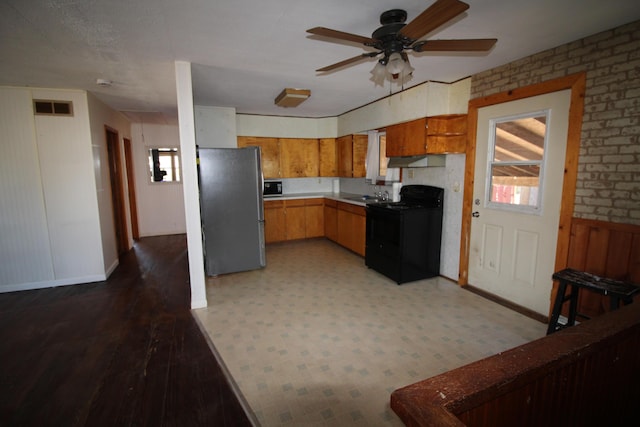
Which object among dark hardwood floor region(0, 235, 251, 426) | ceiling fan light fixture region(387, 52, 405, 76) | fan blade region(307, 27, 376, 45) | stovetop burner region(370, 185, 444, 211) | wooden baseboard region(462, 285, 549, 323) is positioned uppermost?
fan blade region(307, 27, 376, 45)

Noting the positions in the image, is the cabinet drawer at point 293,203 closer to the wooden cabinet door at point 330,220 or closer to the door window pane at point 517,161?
the wooden cabinet door at point 330,220

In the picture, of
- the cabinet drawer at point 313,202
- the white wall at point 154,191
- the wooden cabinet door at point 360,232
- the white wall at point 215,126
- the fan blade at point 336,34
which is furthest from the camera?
the white wall at point 154,191

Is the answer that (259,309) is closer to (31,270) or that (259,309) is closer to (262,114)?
(31,270)

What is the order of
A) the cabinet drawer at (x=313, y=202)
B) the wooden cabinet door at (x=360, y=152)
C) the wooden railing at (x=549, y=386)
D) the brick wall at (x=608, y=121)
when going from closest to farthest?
the wooden railing at (x=549, y=386) → the brick wall at (x=608, y=121) → the wooden cabinet door at (x=360, y=152) → the cabinet drawer at (x=313, y=202)

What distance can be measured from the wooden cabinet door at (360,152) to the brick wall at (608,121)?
3.02 metres

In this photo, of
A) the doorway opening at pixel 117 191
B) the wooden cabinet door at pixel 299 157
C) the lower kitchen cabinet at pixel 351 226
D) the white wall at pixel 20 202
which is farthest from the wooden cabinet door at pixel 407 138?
the white wall at pixel 20 202

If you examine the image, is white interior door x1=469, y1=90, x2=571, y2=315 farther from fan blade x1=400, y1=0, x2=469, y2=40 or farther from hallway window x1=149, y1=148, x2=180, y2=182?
hallway window x1=149, y1=148, x2=180, y2=182

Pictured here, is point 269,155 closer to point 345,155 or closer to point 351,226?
point 345,155

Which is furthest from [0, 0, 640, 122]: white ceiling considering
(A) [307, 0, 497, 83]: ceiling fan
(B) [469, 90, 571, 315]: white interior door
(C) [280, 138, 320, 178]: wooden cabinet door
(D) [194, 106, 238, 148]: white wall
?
(C) [280, 138, 320, 178]: wooden cabinet door

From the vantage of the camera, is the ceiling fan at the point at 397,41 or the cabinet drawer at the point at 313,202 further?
the cabinet drawer at the point at 313,202

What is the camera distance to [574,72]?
8.20ft

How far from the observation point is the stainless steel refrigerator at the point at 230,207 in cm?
386

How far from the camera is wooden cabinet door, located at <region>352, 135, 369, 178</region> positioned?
5.39 meters

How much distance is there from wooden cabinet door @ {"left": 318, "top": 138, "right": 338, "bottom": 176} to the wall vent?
396 cm
